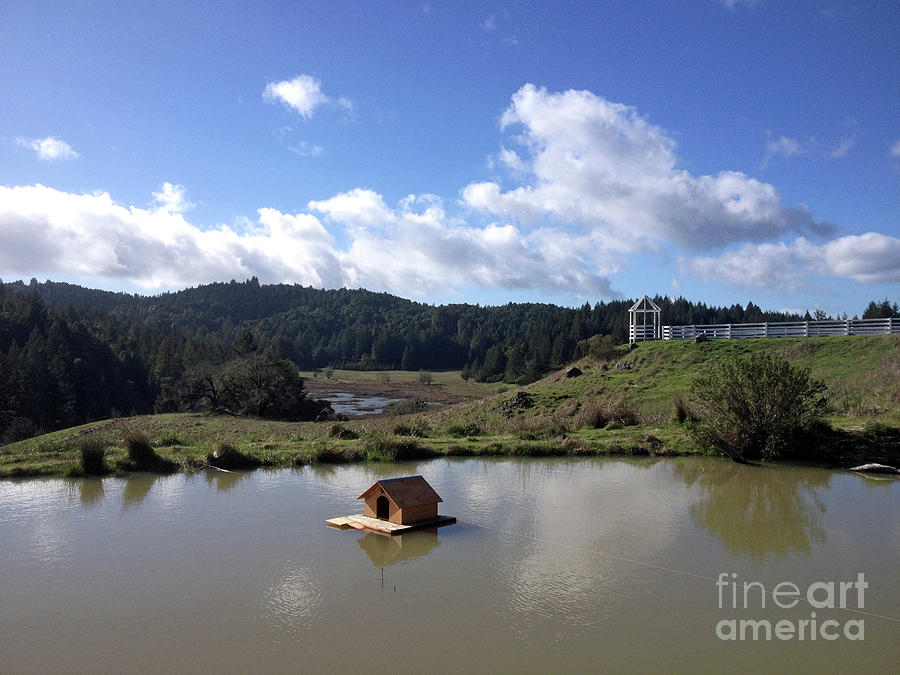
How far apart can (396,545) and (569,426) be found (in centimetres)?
1491

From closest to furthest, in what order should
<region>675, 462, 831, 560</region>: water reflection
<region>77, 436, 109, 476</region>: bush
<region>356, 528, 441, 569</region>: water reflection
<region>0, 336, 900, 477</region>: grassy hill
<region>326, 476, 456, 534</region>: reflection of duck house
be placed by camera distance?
1. <region>356, 528, 441, 569</region>: water reflection
2. <region>675, 462, 831, 560</region>: water reflection
3. <region>326, 476, 456, 534</region>: reflection of duck house
4. <region>77, 436, 109, 476</region>: bush
5. <region>0, 336, 900, 477</region>: grassy hill

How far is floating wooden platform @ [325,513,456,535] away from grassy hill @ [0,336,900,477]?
284 inches

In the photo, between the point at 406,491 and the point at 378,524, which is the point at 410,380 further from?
the point at 378,524

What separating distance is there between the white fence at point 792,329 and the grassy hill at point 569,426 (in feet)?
5.15

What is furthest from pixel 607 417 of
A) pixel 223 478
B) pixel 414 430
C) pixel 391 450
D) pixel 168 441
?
pixel 168 441

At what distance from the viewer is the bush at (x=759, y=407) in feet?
60.3

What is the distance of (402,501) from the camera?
11289mm

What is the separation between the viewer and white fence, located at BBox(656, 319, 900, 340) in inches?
1250

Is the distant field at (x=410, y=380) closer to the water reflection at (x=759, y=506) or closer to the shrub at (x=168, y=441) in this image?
the shrub at (x=168, y=441)

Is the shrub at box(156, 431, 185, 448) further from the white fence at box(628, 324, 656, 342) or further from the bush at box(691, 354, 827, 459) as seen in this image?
the white fence at box(628, 324, 656, 342)

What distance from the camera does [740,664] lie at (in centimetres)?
664

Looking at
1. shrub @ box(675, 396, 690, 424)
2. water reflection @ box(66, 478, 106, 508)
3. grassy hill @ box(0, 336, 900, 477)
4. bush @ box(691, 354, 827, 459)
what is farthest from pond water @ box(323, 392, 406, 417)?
bush @ box(691, 354, 827, 459)

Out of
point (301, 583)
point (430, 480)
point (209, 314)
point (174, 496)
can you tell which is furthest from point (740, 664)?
point (209, 314)

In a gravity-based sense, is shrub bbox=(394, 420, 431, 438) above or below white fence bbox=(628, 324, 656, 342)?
below
